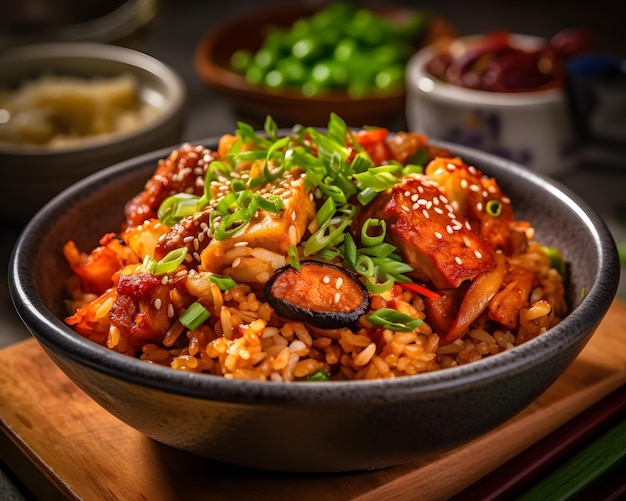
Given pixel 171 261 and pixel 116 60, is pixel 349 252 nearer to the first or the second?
pixel 171 261

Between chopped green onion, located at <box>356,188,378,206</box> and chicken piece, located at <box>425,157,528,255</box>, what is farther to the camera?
chicken piece, located at <box>425,157,528,255</box>

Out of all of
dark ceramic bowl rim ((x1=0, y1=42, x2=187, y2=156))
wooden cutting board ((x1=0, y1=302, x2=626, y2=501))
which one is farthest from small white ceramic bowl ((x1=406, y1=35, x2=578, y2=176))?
wooden cutting board ((x1=0, y1=302, x2=626, y2=501))

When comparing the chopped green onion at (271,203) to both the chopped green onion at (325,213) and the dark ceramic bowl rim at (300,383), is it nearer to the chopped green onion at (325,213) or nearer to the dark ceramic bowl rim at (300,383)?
the chopped green onion at (325,213)

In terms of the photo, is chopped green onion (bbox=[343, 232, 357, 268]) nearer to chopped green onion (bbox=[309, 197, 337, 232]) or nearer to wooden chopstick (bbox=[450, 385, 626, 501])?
chopped green onion (bbox=[309, 197, 337, 232])

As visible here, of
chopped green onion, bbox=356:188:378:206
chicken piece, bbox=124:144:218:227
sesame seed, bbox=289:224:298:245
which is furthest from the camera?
chicken piece, bbox=124:144:218:227

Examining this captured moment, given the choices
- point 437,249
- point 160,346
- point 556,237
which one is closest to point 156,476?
point 160,346

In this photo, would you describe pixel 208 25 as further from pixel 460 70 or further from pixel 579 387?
pixel 579 387
